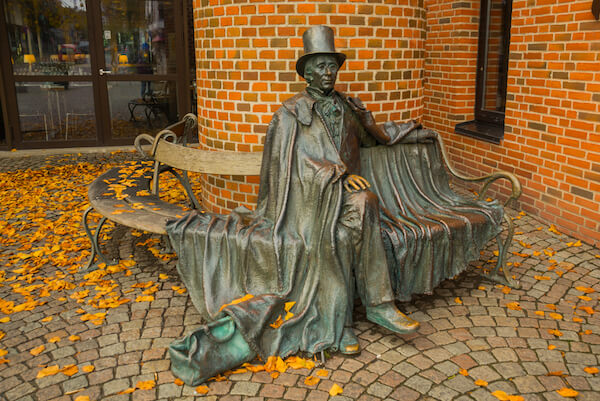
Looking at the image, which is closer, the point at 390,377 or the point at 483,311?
the point at 390,377

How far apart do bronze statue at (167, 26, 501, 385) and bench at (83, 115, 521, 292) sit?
2 cm

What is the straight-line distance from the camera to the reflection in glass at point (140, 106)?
9.86 metres

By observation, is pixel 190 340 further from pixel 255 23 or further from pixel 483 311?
pixel 255 23

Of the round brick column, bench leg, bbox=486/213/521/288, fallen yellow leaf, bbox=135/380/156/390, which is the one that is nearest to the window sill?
the round brick column

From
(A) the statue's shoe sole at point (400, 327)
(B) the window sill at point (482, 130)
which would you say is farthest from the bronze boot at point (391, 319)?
(B) the window sill at point (482, 130)

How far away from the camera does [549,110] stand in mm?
5637

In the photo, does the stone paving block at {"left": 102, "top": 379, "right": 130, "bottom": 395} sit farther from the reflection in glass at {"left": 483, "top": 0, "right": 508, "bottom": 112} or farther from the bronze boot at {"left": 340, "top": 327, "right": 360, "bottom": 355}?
the reflection in glass at {"left": 483, "top": 0, "right": 508, "bottom": 112}

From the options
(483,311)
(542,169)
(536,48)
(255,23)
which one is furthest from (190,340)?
(536,48)

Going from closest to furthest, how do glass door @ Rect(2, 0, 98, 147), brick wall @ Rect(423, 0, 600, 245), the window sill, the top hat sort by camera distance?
1. the top hat
2. brick wall @ Rect(423, 0, 600, 245)
3. the window sill
4. glass door @ Rect(2, 0, 98, 147)

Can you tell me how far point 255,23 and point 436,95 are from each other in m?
3.75

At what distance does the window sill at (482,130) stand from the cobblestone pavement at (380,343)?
2.07 m

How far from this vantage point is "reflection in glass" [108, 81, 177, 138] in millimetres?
9859

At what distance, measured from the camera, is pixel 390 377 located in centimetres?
314

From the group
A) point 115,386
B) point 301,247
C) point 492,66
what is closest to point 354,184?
point 301,247
